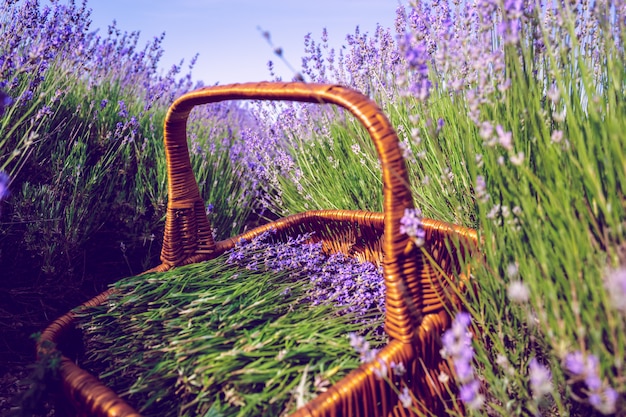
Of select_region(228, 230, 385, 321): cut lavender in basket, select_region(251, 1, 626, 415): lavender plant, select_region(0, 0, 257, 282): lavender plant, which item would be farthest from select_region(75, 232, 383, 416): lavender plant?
select_region(0, 0, 257, 282): lavender plant

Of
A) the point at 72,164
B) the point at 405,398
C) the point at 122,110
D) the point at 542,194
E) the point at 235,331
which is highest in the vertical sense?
the point at 122,110

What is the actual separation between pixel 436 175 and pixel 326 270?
0.55 metres

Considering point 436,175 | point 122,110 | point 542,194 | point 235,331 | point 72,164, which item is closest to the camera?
point 542,194

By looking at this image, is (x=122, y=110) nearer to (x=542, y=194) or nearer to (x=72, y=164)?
(x=72, y=164)

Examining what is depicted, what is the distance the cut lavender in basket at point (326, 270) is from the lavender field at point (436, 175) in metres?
0.02

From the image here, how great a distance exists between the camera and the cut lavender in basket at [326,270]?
4.29 feet

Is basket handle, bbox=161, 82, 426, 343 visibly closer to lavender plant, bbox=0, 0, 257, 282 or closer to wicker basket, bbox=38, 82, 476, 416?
wicker basket, bbox=38, 82, 476, 416

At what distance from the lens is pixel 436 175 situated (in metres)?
1.71

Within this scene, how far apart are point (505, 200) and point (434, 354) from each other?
0.39 metres

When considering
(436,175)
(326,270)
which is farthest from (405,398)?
(436,175)

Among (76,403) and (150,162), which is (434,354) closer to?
(76,403)

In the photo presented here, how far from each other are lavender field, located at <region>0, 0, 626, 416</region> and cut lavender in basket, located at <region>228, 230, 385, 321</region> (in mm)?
17

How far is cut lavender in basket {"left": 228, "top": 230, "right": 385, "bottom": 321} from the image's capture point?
131cm

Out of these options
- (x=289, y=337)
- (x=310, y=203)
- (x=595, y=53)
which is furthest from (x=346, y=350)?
(x=310, y=203)
